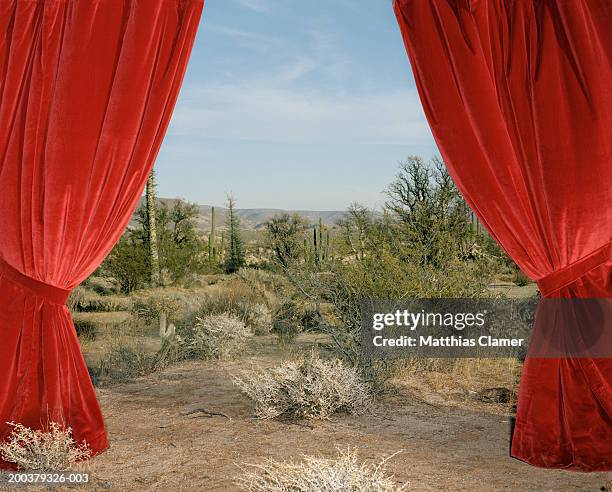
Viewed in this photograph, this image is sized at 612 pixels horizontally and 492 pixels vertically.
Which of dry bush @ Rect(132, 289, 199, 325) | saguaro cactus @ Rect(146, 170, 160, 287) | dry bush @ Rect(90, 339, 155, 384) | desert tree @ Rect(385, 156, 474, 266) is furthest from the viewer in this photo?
saguaro cactus @ Rect(146, 170, 160, 287)

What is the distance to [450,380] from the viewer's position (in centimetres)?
564

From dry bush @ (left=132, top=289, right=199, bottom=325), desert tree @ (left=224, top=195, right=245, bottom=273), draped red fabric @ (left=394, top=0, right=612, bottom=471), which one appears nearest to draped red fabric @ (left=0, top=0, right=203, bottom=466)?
draped red fabric @ (left=394, top=0, right=612, bottom=471)

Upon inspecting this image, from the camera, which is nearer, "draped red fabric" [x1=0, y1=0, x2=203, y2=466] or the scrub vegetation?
"draped red fabric" [x1=0, y1=0, x2=203, y2=466]

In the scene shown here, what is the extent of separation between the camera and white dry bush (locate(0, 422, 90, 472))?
10.6 ft

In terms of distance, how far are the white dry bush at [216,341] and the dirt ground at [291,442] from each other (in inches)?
53.2

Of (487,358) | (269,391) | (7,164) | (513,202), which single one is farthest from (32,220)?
(487,358)

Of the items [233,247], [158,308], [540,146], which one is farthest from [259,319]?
[233,247]

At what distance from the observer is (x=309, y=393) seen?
4.39m

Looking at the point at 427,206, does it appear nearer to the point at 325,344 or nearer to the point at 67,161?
the point at 325,344

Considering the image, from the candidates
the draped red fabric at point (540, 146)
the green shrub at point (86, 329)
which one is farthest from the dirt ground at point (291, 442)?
the green shrub at point (86, 329)

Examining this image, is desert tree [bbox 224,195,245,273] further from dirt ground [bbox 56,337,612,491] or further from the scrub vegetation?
dirt ground [bbox 56,337,612,491]

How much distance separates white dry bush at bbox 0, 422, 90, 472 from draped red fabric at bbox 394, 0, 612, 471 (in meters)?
2.28

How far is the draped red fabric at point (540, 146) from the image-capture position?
3385 mm

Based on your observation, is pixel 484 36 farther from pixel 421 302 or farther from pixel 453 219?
pixel 453 219
